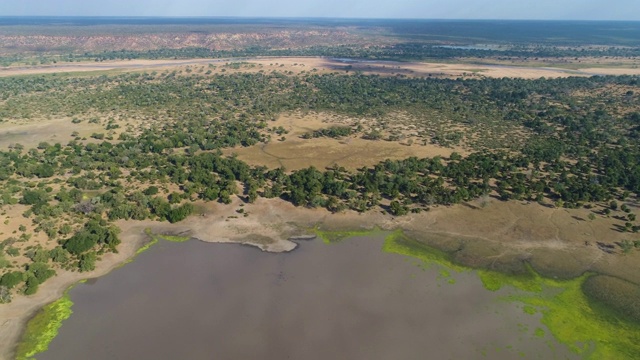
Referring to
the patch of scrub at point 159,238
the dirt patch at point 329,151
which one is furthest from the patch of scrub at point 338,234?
the dirt patch at point 329,151

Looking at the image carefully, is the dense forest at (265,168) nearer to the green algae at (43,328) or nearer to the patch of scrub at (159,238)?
the patch of scrub at (159,238)

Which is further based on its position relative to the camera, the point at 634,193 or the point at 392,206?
the point at 634,193

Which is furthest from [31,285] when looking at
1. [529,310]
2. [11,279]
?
[529,310]

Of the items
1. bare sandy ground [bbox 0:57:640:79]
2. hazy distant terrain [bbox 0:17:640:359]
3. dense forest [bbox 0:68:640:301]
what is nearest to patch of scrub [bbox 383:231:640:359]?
hazy distant terrain [bbox 0:17:640:359]

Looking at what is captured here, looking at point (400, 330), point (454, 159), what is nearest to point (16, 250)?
point (400, 330)

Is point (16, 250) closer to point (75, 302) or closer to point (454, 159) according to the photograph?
point (75, 302)
